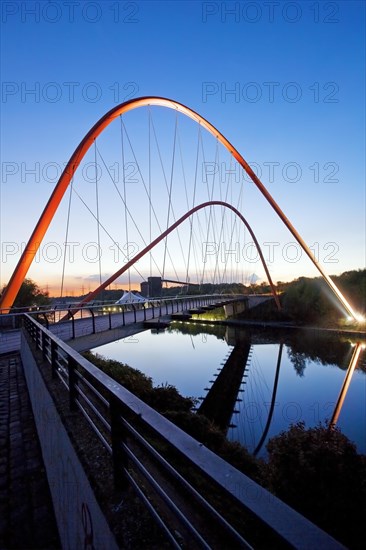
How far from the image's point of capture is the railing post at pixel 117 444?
7.18 ft

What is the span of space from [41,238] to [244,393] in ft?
64.0

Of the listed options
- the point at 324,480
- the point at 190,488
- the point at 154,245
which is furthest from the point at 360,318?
the point at 190,488

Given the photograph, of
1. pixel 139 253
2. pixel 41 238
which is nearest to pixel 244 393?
pixel 139 253

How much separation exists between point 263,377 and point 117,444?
99.9ft

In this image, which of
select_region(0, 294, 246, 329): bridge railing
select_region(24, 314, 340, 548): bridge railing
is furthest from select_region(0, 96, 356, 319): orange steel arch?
select_region(24, 314, 340, 548): bridge railing

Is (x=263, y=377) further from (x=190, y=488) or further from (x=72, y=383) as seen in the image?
(x=190, y=488)

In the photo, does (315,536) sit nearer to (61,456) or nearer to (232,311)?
(61,456)

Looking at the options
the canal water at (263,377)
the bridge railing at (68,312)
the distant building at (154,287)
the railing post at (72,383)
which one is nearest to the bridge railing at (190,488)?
the railing post at (72,383)

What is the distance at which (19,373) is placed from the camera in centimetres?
966

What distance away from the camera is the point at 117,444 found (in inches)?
87.4

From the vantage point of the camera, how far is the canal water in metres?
18.6

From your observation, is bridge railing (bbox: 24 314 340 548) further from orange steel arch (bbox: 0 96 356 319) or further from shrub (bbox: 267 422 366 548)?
orange steel arch (bbox: 0 96 356 319)

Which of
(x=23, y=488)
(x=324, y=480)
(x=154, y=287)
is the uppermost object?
(x=154, y=287)

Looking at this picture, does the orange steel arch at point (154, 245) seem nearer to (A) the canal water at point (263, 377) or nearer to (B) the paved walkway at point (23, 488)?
(B) the paved walkway at point (23, 488)
